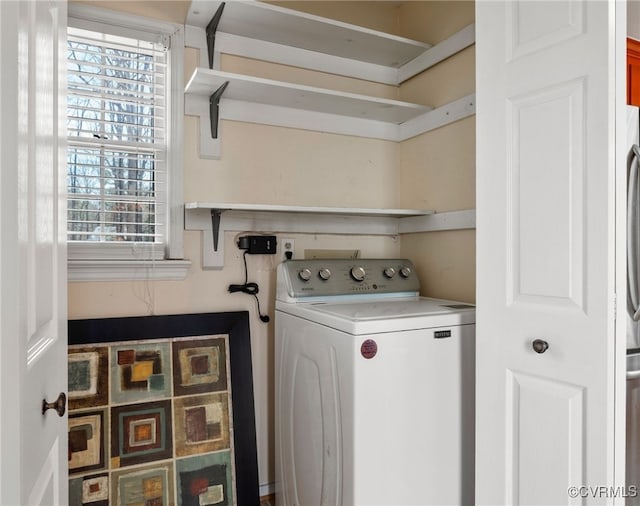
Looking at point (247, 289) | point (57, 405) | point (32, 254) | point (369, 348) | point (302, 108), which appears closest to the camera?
point (32, 254)

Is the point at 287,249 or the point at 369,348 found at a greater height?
the point at 287,249

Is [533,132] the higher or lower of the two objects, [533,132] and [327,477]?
the higher

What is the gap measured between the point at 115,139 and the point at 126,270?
55cm

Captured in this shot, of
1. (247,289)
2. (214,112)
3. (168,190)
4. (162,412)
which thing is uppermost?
(214,112)

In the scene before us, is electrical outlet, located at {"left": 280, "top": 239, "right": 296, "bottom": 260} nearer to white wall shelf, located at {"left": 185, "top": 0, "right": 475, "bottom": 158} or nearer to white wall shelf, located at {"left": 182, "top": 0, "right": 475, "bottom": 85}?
white wall shelf, located at {"left": 185, "top": 0, "right": 475, "bottom": 158}

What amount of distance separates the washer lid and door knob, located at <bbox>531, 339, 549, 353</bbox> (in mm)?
362

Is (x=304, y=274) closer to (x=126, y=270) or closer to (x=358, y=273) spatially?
(x=358, y=273)

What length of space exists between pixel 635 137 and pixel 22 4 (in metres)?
1.38

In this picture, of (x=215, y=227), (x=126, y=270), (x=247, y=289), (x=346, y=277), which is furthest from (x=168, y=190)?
(x=346, y=277)

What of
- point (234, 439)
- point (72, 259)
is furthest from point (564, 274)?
point (72, 259)

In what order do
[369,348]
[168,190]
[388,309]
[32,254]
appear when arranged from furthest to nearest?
[168,190], [388,309], [369,348], [32,254]

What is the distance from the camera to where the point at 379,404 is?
1483mm

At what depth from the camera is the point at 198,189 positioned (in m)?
2.03

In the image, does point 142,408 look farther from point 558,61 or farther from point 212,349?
point 558,61
